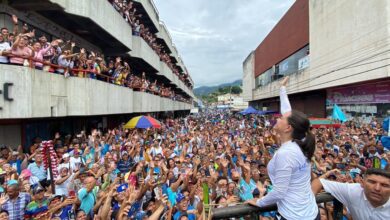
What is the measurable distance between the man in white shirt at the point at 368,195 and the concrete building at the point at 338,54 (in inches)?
592

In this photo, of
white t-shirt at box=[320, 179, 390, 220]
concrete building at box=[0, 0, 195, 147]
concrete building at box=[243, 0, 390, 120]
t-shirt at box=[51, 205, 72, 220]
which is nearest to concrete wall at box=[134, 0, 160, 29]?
concrete building at box=[0, 0, 195, 147]

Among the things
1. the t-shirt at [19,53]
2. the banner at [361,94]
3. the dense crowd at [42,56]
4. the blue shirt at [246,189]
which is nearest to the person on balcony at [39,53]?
the dense crowd at [42,56]

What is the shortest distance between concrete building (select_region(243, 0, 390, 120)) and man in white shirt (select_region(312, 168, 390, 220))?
1504 cm

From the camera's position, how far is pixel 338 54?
19.9 meters

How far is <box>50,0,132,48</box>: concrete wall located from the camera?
12.1 metres

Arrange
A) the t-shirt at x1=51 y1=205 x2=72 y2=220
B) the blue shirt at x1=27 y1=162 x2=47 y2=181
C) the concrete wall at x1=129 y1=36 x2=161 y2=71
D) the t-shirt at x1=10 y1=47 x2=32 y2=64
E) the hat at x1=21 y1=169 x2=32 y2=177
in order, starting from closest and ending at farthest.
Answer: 1. the t-shirt at x1=51 y1=205 x2=72 y2=220
2. the hat at x1=21 y1=169 x2=32 y2=177
3. the blue shirt at x1=27 y1=162 x2=47 y2=181
4. the t-shirt at x1=10 y1=47 x2=32 y2=64
5. the concrete wall at x1=129 y1=36 x2=161 y2=71

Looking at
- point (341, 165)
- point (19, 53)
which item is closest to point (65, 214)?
point (19, 53)

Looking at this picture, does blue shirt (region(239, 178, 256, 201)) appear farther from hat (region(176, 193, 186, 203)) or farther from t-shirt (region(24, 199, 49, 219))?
t-shirt (region(24, 199, 49, 219))

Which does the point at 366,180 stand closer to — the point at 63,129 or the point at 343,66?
the point at 63,129

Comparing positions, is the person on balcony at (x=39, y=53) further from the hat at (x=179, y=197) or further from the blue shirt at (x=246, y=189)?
the blue shirt at (x=246, y=189)

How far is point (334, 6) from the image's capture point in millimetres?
20375

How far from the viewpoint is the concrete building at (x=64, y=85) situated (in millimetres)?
8977

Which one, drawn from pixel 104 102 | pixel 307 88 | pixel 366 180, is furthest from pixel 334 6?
pixel 366 180

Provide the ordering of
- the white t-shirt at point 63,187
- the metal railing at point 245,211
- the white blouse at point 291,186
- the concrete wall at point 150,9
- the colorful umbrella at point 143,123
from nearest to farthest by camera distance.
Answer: the metal railing at point 245,211, the white blouse at point 291,186, the white t-shirt at point 63,187, the colorful umbrella at point 143,123, the concrete wall at point 150,9
